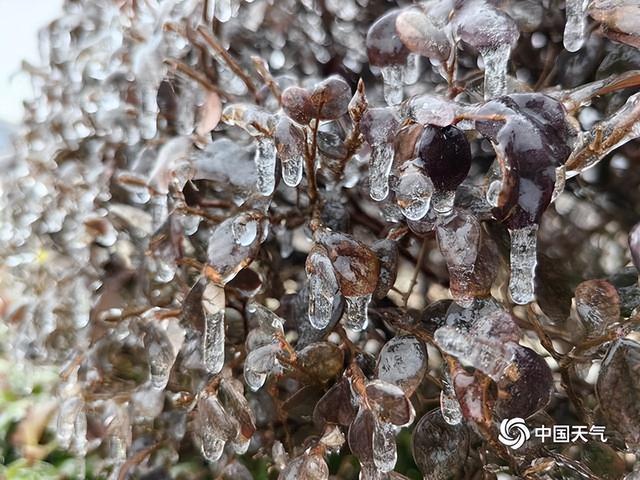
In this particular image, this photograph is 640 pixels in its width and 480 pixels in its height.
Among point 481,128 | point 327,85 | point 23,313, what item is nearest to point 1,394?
point 23,313

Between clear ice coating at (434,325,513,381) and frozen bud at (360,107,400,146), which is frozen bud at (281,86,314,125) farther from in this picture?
clear ice coating at (434,325,513,381)

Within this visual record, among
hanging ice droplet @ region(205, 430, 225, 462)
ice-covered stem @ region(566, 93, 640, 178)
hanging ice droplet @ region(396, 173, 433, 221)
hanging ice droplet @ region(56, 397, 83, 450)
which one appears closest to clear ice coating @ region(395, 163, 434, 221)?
hanging ice droplet @ region(396, 173, 433, 221)

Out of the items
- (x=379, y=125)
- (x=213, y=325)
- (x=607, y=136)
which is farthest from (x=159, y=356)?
(x=607, y=136)

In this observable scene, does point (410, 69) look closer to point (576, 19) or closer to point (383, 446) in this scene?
point (576, 19)

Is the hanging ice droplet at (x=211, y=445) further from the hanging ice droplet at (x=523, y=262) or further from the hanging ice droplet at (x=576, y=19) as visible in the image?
the hanging ice droplet at (x=576, y=19)

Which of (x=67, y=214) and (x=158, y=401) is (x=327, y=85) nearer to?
(x=158, y=401)
